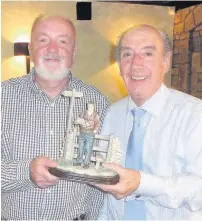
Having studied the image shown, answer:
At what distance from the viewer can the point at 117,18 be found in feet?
16.5

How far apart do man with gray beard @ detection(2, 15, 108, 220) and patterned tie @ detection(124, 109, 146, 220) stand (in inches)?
12.1

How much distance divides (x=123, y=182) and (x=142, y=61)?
1.82 feet

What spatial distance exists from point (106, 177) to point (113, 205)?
36 cm

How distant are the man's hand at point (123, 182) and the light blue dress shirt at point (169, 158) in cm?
4

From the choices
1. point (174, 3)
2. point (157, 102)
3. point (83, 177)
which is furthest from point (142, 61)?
point (174, 3)

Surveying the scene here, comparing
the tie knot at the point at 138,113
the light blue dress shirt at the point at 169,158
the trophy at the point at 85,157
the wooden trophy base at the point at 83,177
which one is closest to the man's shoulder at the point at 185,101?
the light blue dress shirt at the point at 169,158

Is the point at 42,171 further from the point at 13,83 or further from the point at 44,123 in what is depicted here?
the point at 13,83

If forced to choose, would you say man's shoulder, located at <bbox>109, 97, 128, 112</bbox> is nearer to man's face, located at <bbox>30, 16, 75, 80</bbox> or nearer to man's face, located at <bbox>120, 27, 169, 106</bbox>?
man's face, located at <bbox>120, 27, 169, 106</bbox>

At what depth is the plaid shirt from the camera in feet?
6.01

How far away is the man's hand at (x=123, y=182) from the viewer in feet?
4.69

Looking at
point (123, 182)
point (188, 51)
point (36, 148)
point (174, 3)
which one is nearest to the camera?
point (123, 182)

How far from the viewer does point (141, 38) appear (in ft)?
5.61

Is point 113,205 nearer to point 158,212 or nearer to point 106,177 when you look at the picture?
point 158,212

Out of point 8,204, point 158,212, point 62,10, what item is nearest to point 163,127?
point 158,212
